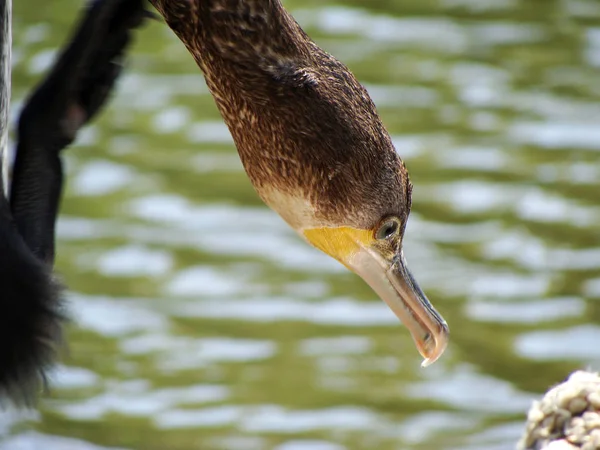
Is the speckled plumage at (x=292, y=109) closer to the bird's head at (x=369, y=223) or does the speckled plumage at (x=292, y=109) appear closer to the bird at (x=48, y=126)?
the bird's head at (x=369, y=223)

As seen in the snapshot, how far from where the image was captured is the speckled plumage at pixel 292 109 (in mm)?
2984

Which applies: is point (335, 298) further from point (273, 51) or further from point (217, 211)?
point (273, 51)

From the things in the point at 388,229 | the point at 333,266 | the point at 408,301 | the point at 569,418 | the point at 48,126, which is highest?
the point at 48,126

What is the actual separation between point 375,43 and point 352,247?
4.33 metres

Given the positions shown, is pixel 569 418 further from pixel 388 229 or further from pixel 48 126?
pixel 48 126

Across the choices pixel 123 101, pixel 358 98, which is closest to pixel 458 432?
pixel 358 98

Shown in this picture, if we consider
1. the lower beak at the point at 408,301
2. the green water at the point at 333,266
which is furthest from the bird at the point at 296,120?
the green water at the point at 333,266

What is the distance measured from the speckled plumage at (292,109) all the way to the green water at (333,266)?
161 cm

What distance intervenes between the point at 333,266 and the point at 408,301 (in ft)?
7.29

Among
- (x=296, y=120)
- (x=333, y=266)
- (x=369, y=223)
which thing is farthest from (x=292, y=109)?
(x=333, y=266)

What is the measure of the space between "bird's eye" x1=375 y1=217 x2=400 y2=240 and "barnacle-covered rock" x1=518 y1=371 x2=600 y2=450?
0.57 metres

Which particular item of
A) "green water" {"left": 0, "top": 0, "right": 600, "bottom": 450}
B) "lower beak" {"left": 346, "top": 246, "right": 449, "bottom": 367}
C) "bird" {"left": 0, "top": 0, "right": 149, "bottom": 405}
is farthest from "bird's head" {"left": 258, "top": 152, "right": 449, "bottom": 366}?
"green water" {"left": 0, "top": 0, "right": 600, "bottom": 450}

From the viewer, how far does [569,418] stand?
3.08 metres

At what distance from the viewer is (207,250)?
5664 mm
